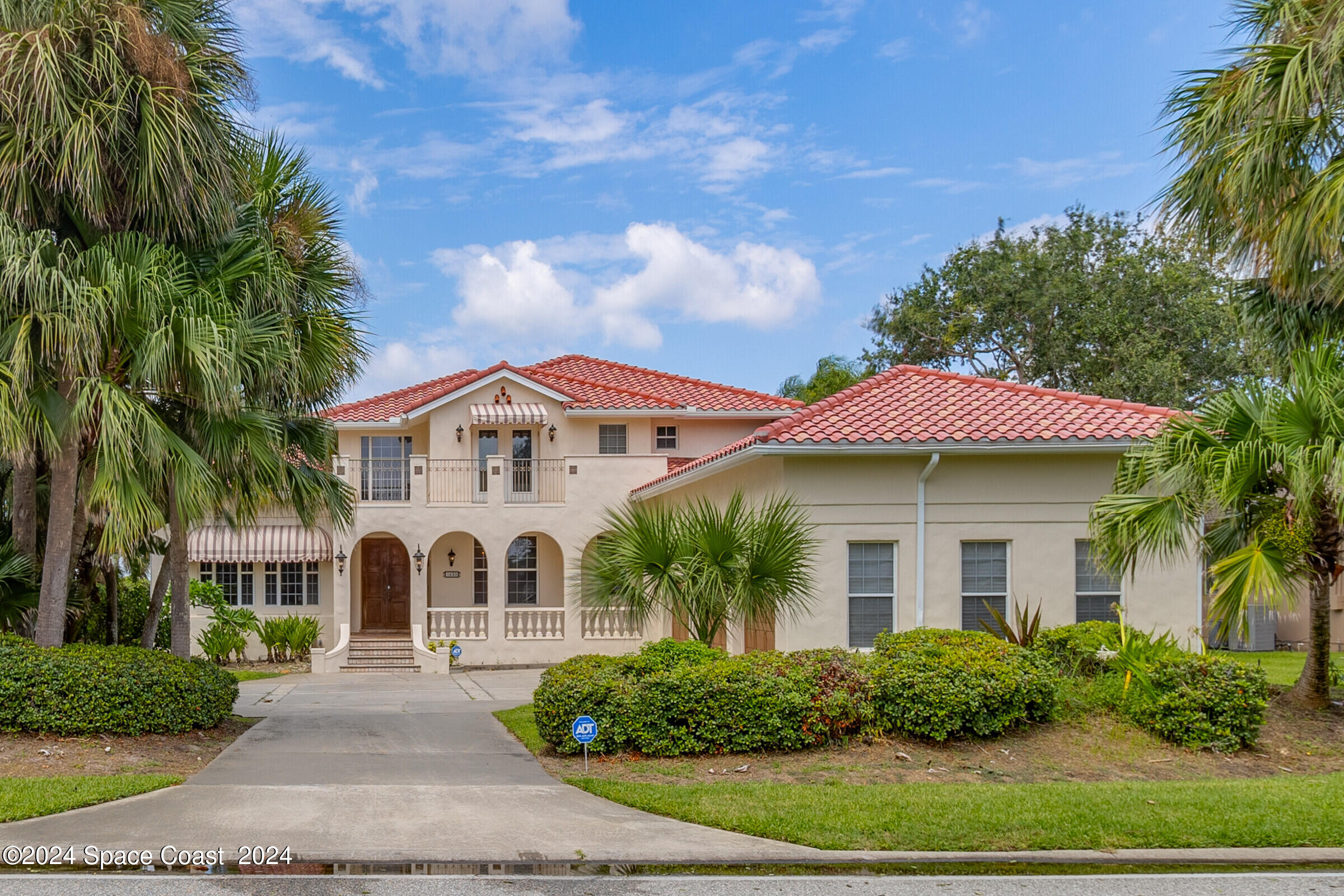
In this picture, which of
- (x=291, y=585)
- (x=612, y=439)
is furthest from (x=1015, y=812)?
(x=291, y=585)

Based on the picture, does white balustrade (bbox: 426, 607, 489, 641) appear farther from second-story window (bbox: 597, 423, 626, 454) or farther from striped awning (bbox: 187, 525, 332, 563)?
second-story window (bbox: 597, 423, 626, 454)

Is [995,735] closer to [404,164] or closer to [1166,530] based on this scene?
[1166,530]

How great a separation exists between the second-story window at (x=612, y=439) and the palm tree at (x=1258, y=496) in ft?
51.9

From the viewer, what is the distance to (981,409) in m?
15.7

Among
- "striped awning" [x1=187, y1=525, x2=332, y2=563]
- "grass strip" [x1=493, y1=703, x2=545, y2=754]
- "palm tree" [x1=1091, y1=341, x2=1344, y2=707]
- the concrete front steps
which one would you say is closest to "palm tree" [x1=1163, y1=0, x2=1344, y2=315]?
"palm tree" [x1=1091, y1=341, x2=1344, y2=707]

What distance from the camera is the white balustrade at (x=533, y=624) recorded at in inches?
946

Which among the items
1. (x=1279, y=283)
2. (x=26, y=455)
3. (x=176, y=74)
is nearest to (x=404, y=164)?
(x=176, y=74)

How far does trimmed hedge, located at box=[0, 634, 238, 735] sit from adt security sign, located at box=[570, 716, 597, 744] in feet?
15.6

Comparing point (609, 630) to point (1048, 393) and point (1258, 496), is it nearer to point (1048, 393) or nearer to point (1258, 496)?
point (1048, 393)

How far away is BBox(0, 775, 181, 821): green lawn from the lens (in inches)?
316

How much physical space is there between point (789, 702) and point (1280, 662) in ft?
50.5

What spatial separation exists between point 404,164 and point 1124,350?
2206 centimetres

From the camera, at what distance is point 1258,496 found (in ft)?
36.8

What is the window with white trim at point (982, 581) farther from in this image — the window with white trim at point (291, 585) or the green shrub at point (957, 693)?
the window with white trim at point (291, 585)
